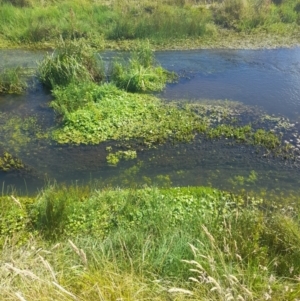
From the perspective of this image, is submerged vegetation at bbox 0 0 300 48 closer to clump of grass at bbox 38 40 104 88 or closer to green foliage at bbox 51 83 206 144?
clump of grass at bbox 38 40 104 88

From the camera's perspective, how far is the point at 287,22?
16.5 m

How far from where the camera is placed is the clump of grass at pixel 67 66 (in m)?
9.69

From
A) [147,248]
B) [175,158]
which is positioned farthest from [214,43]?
[147,248]

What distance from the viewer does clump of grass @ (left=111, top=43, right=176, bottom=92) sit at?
32.5 ft

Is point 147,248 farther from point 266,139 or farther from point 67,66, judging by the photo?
point 67,66

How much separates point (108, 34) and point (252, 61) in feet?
18.6

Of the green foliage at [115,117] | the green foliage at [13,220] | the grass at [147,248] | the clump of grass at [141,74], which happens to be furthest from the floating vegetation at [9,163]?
the clump of grass at [141,74]

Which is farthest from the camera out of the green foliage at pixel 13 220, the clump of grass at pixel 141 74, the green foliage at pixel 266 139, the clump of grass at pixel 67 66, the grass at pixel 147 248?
the clump of grass at pixel 141 74

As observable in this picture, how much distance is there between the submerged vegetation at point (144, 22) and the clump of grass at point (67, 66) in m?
3.49

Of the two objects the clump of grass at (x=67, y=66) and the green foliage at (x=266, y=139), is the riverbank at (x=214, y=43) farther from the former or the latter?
the green foliage at (x=266, y=139)

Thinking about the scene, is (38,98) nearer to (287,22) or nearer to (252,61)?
(252,61)

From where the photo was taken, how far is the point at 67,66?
9.64 meters

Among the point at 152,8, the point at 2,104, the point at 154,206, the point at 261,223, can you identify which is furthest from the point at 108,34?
the point at 261,223

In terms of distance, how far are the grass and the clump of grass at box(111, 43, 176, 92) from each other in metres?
4.71
